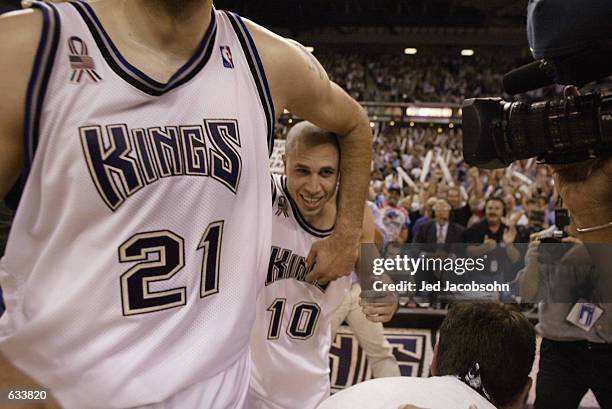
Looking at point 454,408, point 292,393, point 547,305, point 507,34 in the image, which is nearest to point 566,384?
point 547,305

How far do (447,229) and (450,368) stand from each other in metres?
3.29

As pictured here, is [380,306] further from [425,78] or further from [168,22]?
[425,78]

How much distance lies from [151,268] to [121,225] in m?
0.07

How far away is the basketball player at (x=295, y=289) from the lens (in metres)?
1.87

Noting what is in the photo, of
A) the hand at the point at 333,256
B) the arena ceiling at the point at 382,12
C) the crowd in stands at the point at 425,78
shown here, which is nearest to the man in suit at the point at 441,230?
the arena ceiling at the point at 382,12

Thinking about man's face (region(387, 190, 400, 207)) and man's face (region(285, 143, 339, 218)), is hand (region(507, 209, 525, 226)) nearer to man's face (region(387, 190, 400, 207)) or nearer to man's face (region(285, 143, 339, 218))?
man's face (region(387, 190, 400, 207))

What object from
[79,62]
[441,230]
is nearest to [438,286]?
[79,62]

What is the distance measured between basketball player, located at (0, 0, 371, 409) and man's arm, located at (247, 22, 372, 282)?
0.26 feet

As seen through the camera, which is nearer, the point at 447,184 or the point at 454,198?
the point at 454,198

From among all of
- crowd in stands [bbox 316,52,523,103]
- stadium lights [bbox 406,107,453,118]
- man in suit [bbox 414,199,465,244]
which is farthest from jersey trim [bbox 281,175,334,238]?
stadium lights [bbox 406,107,453,118]

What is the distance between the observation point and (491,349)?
50.5 inches

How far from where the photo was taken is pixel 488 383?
51.1 inches

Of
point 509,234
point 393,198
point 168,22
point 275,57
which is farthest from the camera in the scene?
point 393,198

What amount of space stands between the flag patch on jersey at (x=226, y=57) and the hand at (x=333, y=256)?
21.6 inches
